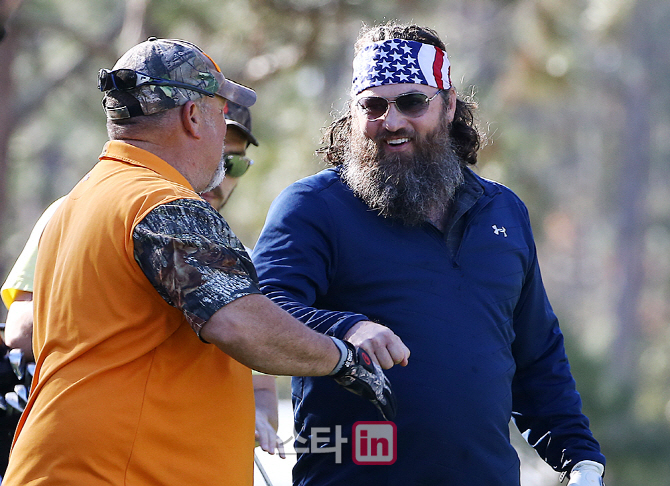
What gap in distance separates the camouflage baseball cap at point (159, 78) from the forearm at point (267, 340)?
0.58 meters

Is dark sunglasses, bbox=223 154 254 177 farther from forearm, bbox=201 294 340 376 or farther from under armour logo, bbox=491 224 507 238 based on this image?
forearm, bbox=201 294 340 376

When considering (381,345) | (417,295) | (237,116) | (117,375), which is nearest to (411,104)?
(417,295)

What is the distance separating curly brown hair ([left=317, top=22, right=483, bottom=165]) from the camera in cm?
306

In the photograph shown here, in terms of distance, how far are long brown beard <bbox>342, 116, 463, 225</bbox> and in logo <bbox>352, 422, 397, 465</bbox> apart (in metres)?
0.68

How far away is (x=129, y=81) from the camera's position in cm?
207

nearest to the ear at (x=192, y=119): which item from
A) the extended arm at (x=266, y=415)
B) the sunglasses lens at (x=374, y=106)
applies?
the sunglasses lens at (x=374, y=106)

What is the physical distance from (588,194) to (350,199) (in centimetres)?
3595

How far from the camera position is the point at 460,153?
10.6 ft

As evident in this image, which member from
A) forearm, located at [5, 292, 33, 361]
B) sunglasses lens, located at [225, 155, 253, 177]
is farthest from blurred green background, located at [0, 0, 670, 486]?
forearm, located at [5, 292, 33, 361]

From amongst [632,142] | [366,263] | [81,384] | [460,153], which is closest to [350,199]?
[366,263]

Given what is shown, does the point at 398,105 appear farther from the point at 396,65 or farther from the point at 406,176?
the point at 406,176

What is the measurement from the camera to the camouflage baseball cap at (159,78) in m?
2.07

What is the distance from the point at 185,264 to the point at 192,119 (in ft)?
1.52

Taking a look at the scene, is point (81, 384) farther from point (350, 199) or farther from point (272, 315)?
point (350, 199)
